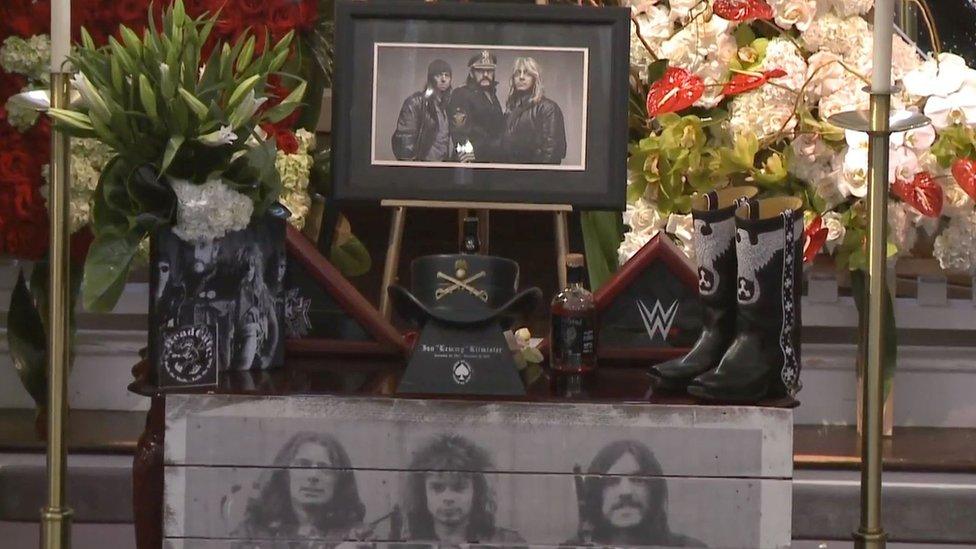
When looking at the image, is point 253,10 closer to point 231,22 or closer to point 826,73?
point 231,22

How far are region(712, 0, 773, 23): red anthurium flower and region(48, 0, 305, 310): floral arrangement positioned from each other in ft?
2.10

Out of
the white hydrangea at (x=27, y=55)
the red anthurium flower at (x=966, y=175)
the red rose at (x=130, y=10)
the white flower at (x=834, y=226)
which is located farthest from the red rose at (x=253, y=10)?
the red anthurium flower at (x=966, y=175)

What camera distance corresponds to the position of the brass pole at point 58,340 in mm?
1460

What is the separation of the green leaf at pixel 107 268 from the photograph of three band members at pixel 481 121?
342mm

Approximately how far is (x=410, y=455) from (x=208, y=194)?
1.12 ft

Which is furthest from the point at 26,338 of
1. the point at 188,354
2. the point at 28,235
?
the point at 188,354

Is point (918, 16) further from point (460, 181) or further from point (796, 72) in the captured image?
point (460, 181)

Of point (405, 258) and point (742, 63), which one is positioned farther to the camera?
point (405, 258)

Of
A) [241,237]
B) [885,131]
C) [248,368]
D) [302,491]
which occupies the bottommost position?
[302,491]

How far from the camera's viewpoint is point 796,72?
184 cm

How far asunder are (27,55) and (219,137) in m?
0.63

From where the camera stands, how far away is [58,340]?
147 cm

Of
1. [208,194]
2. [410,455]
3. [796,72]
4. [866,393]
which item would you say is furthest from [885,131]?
[208,194]

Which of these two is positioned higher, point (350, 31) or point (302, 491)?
point (350, 31)
